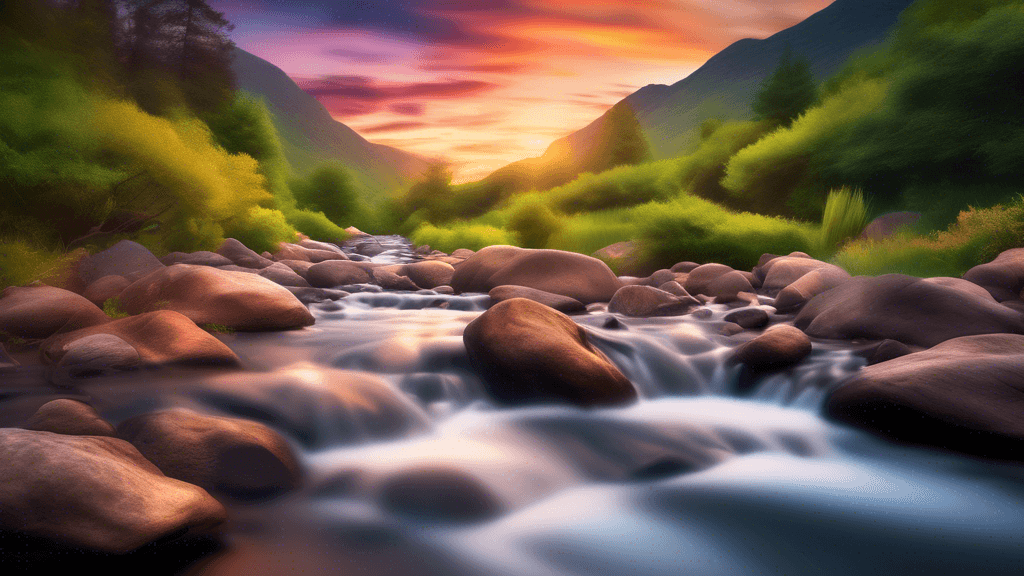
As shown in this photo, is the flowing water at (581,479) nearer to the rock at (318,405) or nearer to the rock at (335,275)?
the rock at (318,405)

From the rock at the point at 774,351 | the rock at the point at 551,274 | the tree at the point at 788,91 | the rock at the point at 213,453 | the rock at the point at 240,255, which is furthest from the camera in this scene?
the tree at the point at 788,91

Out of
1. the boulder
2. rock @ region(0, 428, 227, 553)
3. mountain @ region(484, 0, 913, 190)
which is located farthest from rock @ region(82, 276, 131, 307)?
mountain @ region(484, 0, 913, 190)

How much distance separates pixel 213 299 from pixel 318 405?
9.16ft

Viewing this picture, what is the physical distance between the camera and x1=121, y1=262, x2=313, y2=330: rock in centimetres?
592

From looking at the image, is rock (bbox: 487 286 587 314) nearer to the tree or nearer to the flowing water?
the flowing water

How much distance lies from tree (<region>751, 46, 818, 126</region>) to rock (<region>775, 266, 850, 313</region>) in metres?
20.1

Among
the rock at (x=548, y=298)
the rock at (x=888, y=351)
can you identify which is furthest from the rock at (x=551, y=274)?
the rock at (x=888, y=351)

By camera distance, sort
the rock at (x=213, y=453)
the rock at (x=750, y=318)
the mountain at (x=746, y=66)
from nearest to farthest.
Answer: the rock at (x=213, y=453) < the rock at (x=750, y=318) < the mountain at (x=746, y=66)

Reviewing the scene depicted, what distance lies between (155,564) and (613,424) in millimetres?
2878

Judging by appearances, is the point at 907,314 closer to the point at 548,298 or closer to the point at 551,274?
the point at 548,298

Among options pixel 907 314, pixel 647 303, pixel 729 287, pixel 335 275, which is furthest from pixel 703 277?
pixel 335 275

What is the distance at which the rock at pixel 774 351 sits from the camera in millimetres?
5133

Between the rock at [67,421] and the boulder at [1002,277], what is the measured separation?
28.0 ft

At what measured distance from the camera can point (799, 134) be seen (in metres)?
19.5
